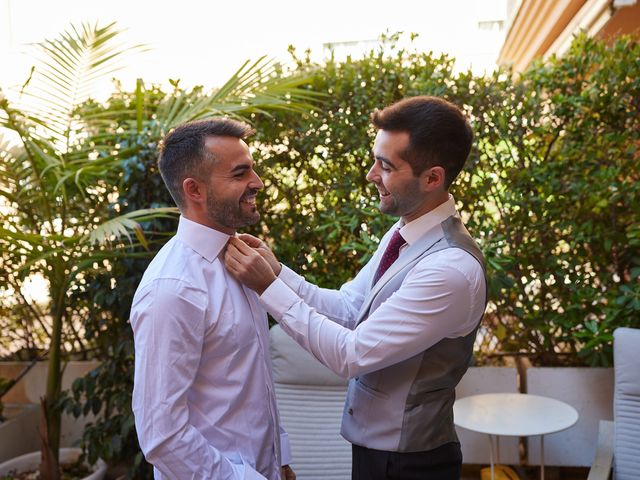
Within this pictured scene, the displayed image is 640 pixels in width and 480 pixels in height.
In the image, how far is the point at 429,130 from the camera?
1.78 m

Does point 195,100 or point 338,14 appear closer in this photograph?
point 195,100

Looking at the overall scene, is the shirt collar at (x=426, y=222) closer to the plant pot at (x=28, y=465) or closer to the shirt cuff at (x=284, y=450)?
the shirt cuff at (x=284, y=450)

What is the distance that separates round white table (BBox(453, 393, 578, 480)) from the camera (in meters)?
2.99

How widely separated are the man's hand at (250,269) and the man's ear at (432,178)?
0.47 metres

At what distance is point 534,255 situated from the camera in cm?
387

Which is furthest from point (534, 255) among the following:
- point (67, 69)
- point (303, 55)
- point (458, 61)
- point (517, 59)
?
point (517, 59)

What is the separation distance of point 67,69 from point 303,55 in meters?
1.38

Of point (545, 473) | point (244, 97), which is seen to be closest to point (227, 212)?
point (244, 97)

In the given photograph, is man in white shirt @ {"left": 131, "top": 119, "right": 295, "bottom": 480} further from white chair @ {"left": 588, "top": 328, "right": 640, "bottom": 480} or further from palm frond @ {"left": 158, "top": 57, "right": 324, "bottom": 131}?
white chair @ {"left": 588, "top": 328, "right": 640, "bottom": 480}

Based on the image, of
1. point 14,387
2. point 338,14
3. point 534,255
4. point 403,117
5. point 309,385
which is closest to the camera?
point 403,117

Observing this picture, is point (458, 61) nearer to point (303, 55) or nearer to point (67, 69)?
point (303, 55)

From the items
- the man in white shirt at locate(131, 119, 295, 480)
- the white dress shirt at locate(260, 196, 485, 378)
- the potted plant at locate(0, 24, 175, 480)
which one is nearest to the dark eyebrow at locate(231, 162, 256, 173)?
the man in white shirt at locate(131, 119, 295, 480)

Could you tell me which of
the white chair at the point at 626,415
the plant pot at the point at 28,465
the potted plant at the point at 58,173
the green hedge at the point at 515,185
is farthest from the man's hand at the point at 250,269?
the plant pot at the point at 28,465

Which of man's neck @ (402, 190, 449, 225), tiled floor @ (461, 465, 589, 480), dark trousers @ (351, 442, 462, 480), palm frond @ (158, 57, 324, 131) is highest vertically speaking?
palm frond @ (158, 57, 324, 131)
